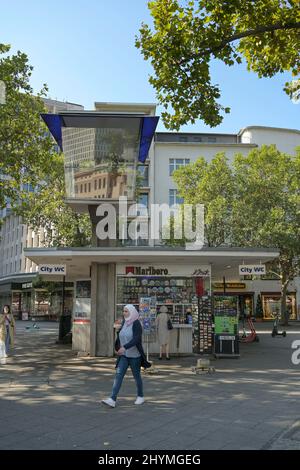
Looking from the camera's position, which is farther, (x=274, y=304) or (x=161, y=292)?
(x=274, y=304)

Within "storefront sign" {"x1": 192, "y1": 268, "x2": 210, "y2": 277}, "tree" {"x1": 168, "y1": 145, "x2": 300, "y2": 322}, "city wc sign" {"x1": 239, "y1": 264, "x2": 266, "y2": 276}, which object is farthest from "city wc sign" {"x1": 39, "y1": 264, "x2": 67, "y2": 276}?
"tree" {"x1": 168, "y1": 145, "x2": 300, "y2": 322}

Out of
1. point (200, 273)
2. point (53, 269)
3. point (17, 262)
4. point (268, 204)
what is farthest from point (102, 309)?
point (17, 262)

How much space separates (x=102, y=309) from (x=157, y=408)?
7723mm

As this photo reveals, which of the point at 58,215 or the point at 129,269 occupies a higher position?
the point at 58,215

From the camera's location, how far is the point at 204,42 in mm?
9516

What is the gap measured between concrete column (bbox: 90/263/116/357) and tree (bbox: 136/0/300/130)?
6911 mm

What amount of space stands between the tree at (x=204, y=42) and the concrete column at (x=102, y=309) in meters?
6.91

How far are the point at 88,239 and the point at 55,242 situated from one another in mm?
2101

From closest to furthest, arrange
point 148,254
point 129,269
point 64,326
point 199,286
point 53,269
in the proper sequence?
point 148,254 < point 53,269 < point 199,286 < point 129,269 < point 64,326

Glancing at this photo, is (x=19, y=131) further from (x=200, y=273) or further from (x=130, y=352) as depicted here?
(x=130, y=352)

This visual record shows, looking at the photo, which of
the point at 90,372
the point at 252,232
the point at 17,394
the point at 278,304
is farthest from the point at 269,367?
the point at 278,304

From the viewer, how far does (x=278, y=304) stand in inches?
1925

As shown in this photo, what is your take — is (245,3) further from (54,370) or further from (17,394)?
(54,370)

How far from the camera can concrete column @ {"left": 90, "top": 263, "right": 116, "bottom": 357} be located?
1545cm
